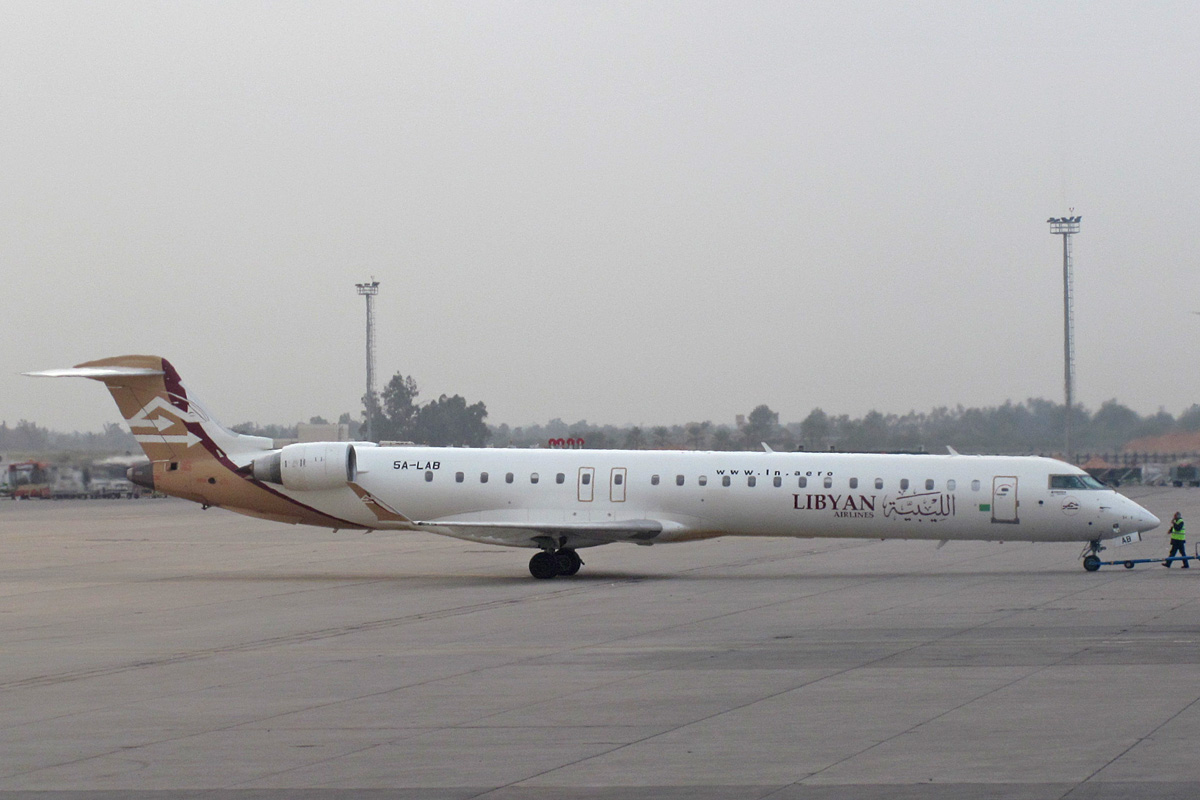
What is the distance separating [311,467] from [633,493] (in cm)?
685

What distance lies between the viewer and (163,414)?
31.0 meters

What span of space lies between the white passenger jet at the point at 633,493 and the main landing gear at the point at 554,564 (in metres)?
0.03

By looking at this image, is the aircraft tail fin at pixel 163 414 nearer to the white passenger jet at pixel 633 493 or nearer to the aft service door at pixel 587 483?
the white passenger jet at pixel 633 493

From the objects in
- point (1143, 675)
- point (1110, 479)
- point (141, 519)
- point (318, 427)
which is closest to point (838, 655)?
point (1143, 675)

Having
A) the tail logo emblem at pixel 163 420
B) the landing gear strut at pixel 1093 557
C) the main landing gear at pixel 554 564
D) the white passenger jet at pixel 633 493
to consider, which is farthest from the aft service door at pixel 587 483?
the landing gear strut at pixel 1093 557

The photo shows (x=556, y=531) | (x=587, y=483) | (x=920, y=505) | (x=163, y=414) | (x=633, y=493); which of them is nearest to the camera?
(x=556, y=531)

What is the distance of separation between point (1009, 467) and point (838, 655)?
13443mm

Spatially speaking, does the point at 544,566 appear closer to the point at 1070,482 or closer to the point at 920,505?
the point at 920,505

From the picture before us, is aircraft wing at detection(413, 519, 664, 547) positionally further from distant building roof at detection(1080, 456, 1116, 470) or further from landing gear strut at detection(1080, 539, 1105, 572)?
distant building roof at detection(1080, 456, 1116, 470)

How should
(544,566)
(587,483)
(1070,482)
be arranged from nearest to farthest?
(544,566) < (1070,482) < (587,483)

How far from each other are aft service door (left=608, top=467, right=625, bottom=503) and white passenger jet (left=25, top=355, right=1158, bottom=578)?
0.03m

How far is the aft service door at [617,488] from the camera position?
29.7 meters

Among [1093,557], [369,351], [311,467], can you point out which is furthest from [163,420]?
[369,351]

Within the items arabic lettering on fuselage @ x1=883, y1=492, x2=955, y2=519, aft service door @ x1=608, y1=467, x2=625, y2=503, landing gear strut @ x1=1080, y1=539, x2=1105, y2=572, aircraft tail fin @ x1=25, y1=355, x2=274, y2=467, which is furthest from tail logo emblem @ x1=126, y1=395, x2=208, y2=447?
landing gear strut @ x1=1080, y1=539, x2=1105, y2=572
